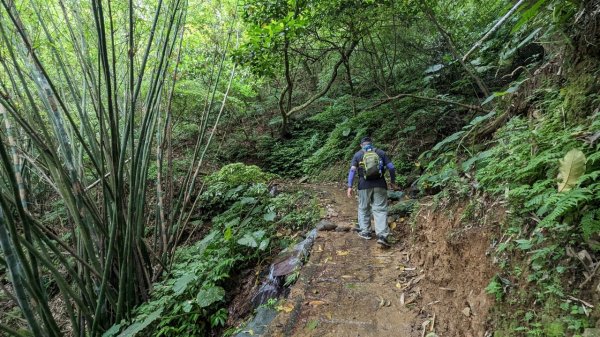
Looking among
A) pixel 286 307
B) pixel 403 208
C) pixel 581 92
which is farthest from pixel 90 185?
pixel 581 92

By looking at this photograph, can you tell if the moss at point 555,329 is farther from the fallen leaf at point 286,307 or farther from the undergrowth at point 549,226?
the fallen leaf at point 286,307

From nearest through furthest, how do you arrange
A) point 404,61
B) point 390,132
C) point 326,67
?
1. point 390,132
2. point 404,61
3. point 326,67

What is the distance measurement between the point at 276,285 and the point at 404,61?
23.4 ft

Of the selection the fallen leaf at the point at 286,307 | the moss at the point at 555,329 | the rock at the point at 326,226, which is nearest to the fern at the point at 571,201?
the moss at the point at 555,329

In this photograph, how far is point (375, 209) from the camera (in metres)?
4.20

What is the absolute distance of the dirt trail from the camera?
2.67 meters

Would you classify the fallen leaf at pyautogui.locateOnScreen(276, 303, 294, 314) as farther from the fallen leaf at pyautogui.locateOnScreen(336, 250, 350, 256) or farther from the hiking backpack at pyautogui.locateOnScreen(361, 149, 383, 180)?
the hiking backpack at pyautogui.locateOnScreen(361, 149, 383, 180)

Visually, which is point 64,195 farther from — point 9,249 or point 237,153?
point 237,153

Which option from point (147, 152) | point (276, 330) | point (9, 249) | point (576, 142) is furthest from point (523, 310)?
point (147, 152)

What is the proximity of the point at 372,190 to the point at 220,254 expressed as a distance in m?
2.20

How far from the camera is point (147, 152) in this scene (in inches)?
129

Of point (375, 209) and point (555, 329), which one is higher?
point (375, 209)

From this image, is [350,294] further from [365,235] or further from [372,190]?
[372,190]

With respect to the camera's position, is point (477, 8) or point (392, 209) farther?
point (477, 8)
